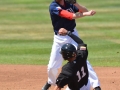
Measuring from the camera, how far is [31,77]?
10.6 metres

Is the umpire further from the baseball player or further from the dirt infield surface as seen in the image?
the dirt infield surface

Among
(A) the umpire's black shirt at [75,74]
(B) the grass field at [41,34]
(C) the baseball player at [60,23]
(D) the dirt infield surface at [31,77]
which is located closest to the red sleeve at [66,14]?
(C) the baseball player at [60,23]

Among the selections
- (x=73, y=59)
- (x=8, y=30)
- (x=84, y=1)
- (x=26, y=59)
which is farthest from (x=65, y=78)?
(x=84, y=1)

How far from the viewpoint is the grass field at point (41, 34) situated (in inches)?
527

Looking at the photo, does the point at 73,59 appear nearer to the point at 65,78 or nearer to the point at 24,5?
the point at 65,78

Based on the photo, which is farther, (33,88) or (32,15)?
(32,15)

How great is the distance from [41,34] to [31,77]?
8.46m

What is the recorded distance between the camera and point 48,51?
14414 mm

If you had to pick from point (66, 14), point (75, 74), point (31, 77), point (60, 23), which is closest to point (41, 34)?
point (31, 77)

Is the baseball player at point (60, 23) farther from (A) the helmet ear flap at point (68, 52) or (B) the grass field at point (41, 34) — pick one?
(B) the grass field at point (41, 34)

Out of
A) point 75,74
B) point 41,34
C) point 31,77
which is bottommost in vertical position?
point 41,34

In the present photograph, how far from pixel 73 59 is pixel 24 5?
26.3 meters

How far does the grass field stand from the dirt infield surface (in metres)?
0.83

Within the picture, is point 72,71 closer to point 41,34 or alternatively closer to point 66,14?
point 66,14
